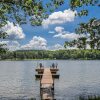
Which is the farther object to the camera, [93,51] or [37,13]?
[93,51]

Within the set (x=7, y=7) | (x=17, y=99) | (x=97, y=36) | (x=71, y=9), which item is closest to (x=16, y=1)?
(x=7, y=7)

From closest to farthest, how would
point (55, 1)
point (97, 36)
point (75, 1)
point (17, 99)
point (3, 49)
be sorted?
point (75, 1)
point (55, 1)
point (97, 36)
point (3, 49)
point (17, 99)

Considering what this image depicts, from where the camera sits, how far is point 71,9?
65.3 feet

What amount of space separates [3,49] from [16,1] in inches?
191

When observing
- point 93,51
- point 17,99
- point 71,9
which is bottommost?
point 17,99

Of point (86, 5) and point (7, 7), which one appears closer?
point (86, 5)

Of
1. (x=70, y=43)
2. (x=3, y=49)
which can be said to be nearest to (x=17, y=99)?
(x=3, y=49)

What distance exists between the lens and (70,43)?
24203mm

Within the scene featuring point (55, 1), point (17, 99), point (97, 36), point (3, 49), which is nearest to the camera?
point (55, 1)

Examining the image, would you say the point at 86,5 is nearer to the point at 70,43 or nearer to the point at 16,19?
the point at 70,43

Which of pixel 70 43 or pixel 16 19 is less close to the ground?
pixel 16 19

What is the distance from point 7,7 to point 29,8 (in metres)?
1.45

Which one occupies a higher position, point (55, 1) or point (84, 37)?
point (55, 1)

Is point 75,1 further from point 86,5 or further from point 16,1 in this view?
point 16,1
